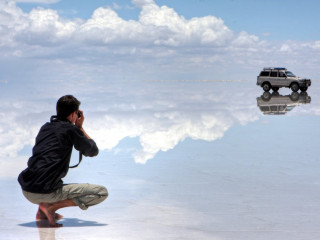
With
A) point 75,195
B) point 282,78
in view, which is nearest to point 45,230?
point 75,195

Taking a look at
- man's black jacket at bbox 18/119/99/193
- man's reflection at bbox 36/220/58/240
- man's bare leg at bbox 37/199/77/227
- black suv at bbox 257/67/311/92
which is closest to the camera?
man's reflection at bbox 36/220/58/240

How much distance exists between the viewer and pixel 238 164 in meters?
10.6

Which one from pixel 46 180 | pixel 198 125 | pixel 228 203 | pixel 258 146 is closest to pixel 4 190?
pixel 46 180

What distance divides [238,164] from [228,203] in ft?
10.6

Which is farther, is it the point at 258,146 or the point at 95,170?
the point at 258,146

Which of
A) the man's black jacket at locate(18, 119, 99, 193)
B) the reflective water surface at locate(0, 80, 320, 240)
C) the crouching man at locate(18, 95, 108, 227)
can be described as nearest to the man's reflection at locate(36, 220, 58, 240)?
the reflective water surface at locate(0, 80, 320, 240)

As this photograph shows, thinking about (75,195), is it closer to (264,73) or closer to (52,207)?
(52,207)

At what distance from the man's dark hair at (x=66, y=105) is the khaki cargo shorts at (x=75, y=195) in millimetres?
797

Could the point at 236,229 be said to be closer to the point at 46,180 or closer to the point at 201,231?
the point at 201,231

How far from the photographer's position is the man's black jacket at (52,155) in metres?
5.98

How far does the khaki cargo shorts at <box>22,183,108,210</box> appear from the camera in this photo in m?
6.14

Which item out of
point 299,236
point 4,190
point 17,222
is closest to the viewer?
point 299,236

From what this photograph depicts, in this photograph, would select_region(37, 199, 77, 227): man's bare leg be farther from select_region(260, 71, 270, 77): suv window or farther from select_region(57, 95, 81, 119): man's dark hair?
select_region(260, 71, 270, 77): suv window

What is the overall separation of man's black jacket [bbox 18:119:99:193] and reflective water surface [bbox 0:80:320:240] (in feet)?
1.74
